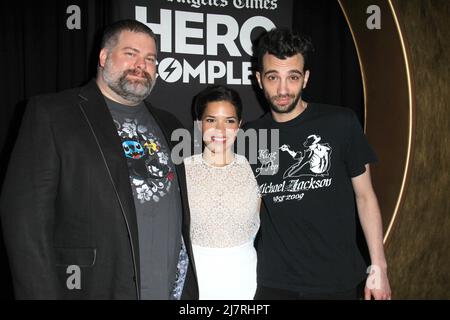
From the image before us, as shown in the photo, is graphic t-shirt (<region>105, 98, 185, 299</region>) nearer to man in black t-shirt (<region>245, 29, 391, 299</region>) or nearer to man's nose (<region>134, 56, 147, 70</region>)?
man's nose (<region>134, 56, 147, 70</region>)

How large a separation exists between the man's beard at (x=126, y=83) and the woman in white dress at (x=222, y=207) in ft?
1.24

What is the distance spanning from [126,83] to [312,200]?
0.96m

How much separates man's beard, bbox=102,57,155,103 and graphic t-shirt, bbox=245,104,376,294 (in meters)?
0.63

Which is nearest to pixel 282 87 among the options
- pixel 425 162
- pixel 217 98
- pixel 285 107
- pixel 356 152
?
pixel 285 107

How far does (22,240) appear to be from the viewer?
4.53 feet

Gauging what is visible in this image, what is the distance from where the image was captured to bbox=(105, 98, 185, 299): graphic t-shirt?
1.63m

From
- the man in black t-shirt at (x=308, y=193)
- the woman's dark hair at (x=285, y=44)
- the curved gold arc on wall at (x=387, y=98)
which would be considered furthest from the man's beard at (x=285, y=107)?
the curved gold arc on wall at (x=387, y=98)

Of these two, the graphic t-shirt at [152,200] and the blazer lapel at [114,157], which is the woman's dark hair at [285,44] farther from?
the blazer lapel at [114,157]

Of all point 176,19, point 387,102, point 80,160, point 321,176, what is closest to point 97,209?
point 80,160

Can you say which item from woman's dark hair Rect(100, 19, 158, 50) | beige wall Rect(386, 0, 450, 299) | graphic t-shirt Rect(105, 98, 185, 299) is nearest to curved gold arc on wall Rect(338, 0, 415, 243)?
beige wall Rect(386, 0, 450, 299)

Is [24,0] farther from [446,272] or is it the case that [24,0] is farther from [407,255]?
[446,272]

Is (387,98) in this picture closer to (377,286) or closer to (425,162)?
(425,162)

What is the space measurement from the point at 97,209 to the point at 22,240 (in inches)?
10.4

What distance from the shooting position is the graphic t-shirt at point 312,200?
1.80 meters
